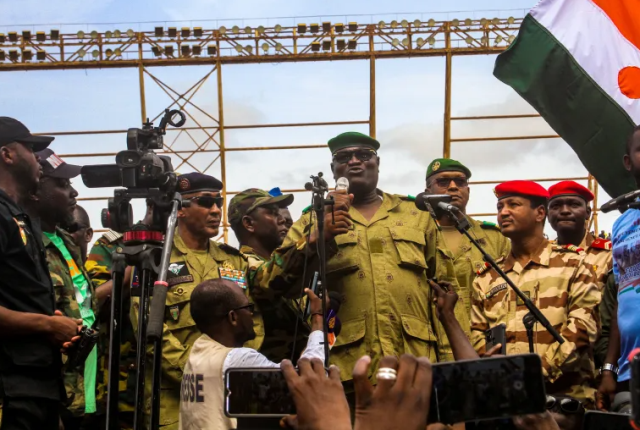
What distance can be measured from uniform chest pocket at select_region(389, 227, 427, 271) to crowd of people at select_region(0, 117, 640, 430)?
1cm

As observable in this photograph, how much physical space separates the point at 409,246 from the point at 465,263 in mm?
1161

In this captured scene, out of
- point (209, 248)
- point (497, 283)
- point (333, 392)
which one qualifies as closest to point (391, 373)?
point (333, 392)

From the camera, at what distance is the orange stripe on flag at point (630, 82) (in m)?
5.88

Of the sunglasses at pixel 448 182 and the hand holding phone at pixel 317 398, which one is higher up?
the sunglasses at pixel 448 182

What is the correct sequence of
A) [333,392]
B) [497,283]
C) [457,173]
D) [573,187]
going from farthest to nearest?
1. [457,173]
2. [573,187]
3. [497,283]
4. [333,392]

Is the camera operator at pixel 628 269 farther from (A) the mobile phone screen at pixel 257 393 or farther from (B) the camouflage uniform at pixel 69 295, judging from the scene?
(B) the camouflage uniform at pixel 69 295

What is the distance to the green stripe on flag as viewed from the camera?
5.79m

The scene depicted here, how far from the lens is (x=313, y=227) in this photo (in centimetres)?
558

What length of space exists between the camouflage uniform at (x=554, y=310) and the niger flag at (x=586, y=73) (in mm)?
604

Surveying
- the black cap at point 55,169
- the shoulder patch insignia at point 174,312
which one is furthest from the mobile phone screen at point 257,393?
the black cap at point 55,169

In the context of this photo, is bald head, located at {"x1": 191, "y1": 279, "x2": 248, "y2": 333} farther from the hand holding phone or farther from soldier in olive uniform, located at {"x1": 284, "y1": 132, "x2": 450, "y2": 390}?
the hand holding phone

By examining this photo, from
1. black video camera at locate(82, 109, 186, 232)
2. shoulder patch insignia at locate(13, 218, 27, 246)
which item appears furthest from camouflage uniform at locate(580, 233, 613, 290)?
shoulder patch insignia at locate(13, 218, 27, 246)

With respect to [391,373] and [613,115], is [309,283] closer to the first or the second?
[613,115]

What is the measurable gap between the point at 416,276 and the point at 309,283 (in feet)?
2.22
